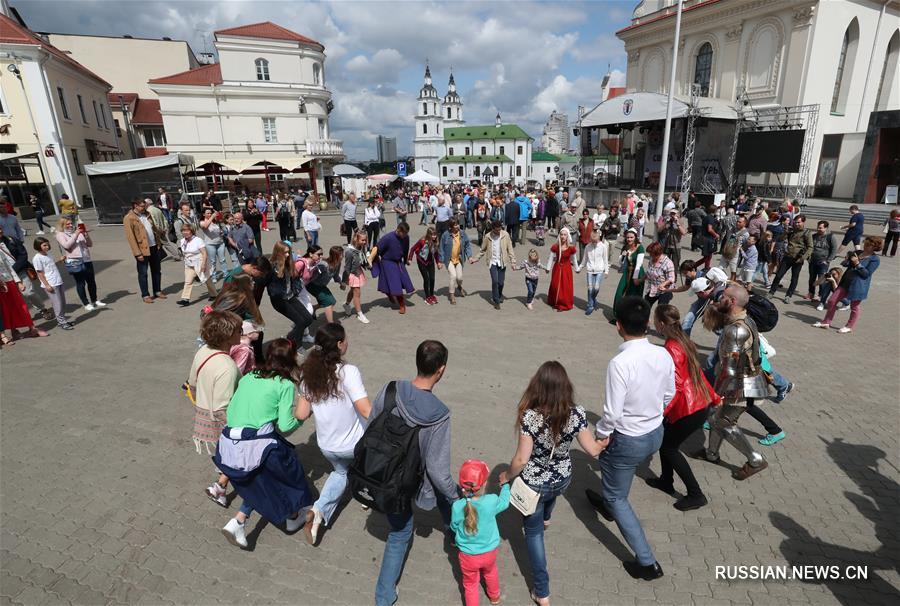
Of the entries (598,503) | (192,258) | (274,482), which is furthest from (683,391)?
(192,258)

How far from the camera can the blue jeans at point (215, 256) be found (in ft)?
34.5

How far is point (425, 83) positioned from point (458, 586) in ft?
368

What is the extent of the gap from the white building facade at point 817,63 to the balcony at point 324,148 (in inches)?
1096

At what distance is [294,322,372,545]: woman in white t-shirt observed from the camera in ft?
10.1

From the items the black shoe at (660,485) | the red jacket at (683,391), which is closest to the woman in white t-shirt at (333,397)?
the red jacket at (683,391)

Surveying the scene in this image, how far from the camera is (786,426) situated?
5.01 metres

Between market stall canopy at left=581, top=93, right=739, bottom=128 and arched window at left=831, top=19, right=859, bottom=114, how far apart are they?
311 inches

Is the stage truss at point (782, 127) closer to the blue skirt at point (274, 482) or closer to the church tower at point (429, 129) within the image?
the blue skirt at point (274, 482)

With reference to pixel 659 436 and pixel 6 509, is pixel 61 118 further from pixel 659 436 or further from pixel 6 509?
A: pixel 659 436

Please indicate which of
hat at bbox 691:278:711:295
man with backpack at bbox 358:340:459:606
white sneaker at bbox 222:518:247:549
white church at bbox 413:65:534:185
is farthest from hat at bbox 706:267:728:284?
white church at bbox 413:65:534:185

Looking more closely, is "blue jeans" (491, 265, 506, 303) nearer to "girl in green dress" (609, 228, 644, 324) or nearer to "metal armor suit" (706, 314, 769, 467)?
"girl in green dress" (609, 228, 644, 324)

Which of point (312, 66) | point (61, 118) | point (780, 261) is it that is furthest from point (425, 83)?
point (780, 261)

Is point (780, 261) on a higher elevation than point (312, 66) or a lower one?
lower

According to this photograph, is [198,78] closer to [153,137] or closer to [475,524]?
[153,137]
